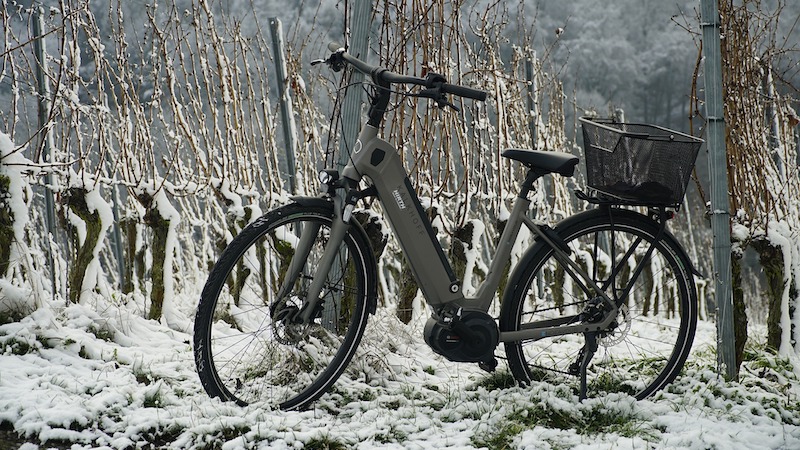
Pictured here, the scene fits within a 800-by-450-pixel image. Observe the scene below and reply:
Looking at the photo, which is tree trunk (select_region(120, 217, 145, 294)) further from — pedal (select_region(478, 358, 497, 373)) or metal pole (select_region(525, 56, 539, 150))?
metal pole (select_region(525, 56, 539, 150))

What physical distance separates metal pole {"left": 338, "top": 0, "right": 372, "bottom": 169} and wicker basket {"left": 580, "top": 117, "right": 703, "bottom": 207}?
89 cm

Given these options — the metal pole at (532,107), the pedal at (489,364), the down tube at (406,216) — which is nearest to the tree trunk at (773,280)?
the pedal at (489,364)

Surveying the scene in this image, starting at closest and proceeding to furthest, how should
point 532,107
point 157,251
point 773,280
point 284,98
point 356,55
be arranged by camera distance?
point 356,55, point 773,280, point 157,251, point 284,98, point 532,107

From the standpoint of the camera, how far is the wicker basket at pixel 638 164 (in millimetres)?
2516

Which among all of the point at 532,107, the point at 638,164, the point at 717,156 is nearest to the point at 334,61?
the point at 638,164

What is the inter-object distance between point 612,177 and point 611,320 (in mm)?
544

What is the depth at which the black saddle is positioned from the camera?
2486 mm

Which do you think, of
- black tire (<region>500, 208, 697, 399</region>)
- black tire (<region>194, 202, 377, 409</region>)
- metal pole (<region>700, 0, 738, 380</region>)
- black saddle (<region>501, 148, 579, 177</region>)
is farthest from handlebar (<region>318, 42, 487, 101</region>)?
metal pole (<region>700, 0, 738, 380</region>)

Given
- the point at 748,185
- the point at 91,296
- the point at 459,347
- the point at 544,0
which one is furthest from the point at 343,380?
the point at 544,0

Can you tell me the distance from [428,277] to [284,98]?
2.09 metres

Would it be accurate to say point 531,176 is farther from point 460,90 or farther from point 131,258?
point 131,258

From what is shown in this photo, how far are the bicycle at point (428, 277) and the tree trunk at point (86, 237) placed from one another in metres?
1.06

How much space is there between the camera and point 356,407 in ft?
8.30

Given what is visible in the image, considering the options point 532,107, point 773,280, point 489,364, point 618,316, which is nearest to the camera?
point 489,364
